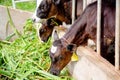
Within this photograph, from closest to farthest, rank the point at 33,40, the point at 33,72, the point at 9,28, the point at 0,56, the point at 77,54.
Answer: the point at 77,54, the point at 33,72, the point at 0,56, the point at 33,40, the point at 9,28

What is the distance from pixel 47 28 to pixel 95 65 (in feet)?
4.39

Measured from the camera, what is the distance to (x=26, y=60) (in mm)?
3924

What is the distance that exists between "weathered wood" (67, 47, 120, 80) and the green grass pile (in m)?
0.13

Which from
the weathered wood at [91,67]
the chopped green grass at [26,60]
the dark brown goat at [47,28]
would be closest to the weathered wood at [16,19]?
the chopped green grass at [26,60]

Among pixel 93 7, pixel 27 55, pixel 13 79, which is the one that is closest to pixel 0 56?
pixel 27 55

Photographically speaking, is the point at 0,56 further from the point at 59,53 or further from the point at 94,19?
the point at 94,19

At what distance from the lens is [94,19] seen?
3.12 m

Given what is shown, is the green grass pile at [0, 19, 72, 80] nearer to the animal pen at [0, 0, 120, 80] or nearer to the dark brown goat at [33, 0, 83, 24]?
the animal pen at [0, 0, 120, 80]

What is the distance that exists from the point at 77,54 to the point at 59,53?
0.67 ft

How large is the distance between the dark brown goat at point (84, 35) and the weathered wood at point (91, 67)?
0.10 metres

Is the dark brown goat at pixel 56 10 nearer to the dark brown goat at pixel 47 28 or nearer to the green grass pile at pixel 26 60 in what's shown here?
the dark brown goat at pixel 47 28

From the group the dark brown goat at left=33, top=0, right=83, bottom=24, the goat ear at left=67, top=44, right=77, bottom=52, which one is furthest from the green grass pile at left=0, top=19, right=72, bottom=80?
the dark brown goat at left=33, top=0, right=83, bottom=24

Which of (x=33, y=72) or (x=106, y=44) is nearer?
(x=106, y=44)

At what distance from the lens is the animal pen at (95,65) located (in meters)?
2.69
